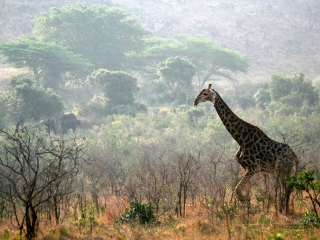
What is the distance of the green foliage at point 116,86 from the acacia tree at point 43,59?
3.94 m

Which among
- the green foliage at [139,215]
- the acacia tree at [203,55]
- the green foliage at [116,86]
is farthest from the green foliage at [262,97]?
the green foliage at [139,215]

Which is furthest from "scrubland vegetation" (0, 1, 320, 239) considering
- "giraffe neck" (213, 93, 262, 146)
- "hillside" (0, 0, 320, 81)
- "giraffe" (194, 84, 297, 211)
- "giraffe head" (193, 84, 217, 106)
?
"hillside" (0, 0, 320, 81)

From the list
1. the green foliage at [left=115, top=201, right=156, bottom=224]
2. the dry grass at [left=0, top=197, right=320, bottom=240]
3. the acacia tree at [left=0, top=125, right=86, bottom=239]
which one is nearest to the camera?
the dry grass at [left=0, top=197, right=320, bottom=240]

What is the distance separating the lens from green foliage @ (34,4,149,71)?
38406 mm

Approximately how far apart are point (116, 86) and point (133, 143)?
10568 mm

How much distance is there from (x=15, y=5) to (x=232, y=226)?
182ft

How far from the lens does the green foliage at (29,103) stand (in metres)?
26.6

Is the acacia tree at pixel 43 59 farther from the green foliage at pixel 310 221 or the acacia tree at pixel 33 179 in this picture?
the green foliage at pixel 310 221

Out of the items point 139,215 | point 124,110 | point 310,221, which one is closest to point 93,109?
point 124,110

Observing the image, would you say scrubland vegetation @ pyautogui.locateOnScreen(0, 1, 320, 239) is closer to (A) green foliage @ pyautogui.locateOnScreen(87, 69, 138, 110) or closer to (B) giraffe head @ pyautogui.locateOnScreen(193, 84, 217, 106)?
(A) green foliage @ pyautogui.locateOnScreen(87, 69, 138, 110)

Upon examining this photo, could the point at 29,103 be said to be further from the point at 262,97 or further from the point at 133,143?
the point at 262,97

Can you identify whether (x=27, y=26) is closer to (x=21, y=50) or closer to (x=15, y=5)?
(x=15, y=5)

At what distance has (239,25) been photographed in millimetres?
65188

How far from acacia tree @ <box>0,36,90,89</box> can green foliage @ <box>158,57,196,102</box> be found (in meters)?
6.80
